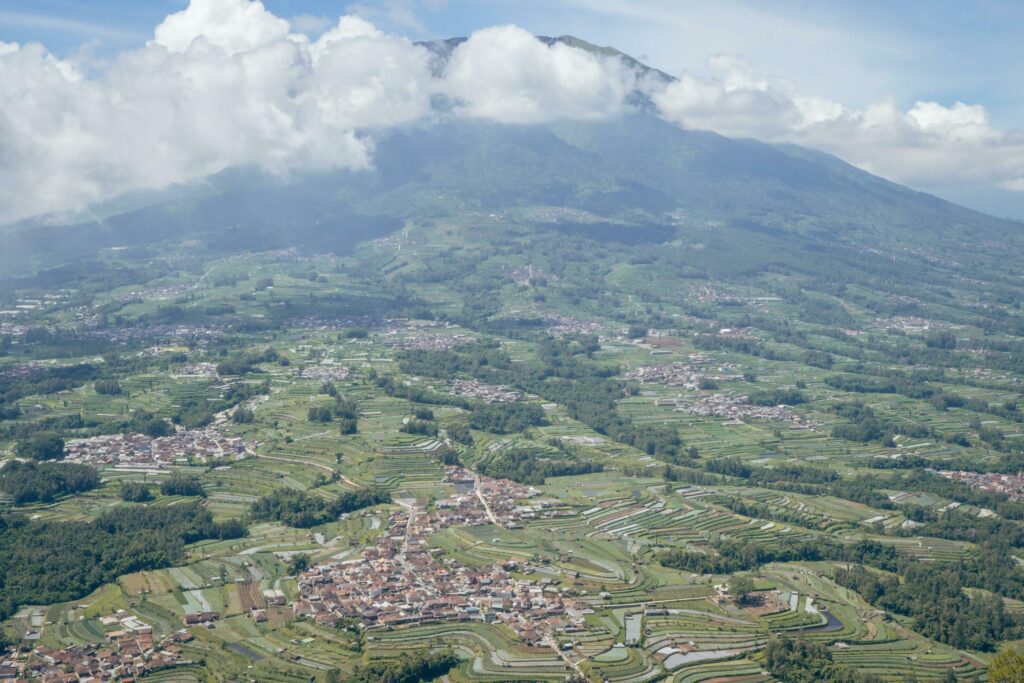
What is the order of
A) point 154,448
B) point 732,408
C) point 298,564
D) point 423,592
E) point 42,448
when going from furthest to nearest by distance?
1. point 732,408
2. point 154,448
3. point 42,448
4. point 298,564
5. point 423,592

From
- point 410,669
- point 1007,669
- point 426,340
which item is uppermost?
point 426,340

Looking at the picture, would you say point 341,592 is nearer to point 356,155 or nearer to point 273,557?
point 273,557

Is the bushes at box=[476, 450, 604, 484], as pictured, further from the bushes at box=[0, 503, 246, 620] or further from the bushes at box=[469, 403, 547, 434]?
the bushes at box=[0, 503, 246, 620]

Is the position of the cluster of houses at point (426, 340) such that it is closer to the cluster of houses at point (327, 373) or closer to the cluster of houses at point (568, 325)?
the cluster of houses at point (568, 325)

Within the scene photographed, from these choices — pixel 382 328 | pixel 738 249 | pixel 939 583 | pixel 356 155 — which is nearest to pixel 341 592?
pixel 939 583

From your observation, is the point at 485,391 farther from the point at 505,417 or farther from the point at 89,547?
the point at 89,547

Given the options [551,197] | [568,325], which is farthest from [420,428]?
[551,197]

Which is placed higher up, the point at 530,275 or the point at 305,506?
the point at 530,275

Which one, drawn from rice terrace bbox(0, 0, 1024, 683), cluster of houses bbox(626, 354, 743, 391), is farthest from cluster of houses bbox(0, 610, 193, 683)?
cluster of houses bbox(626, 354, 743, 391)
